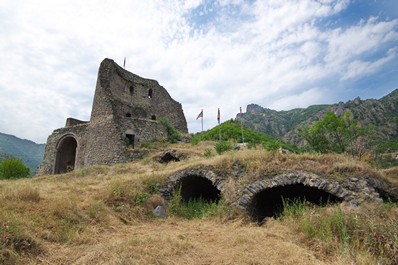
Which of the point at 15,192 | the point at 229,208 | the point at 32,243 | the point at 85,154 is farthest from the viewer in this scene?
the point at 85,154

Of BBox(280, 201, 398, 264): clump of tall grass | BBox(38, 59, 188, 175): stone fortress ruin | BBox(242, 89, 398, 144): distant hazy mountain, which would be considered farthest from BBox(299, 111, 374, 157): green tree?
BBox(242, 89, 398, 144): distant hazy mountain

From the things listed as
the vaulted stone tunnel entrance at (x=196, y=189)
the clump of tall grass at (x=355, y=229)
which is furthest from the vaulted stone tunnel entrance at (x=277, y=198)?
the clump of tall grass at (x=355, y=229)

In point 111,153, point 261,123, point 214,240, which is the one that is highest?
point 261,123

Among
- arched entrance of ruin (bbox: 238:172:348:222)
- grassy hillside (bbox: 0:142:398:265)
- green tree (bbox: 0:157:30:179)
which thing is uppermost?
green tree (bbox: 0:157:30:179)

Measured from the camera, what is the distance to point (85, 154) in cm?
1923

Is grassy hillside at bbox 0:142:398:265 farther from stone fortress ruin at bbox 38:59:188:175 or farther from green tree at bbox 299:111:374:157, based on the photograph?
green tree at bbox 299:111:374:157

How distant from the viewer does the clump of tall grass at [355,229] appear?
15.6 ft

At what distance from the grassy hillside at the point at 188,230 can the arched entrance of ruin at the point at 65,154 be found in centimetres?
1249

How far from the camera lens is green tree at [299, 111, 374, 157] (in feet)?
74.0

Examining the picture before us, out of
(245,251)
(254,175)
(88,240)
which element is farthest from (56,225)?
(254,175)

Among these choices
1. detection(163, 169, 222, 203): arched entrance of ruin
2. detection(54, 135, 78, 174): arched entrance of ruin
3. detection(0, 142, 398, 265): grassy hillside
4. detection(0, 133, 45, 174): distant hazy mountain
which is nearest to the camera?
detection(0, 142, 398, 265): grassy hillside

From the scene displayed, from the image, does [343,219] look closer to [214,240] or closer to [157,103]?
[214,240]

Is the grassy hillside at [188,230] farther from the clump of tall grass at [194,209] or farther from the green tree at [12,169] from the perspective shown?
the green tree at [12,169]

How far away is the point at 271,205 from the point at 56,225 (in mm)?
8393
